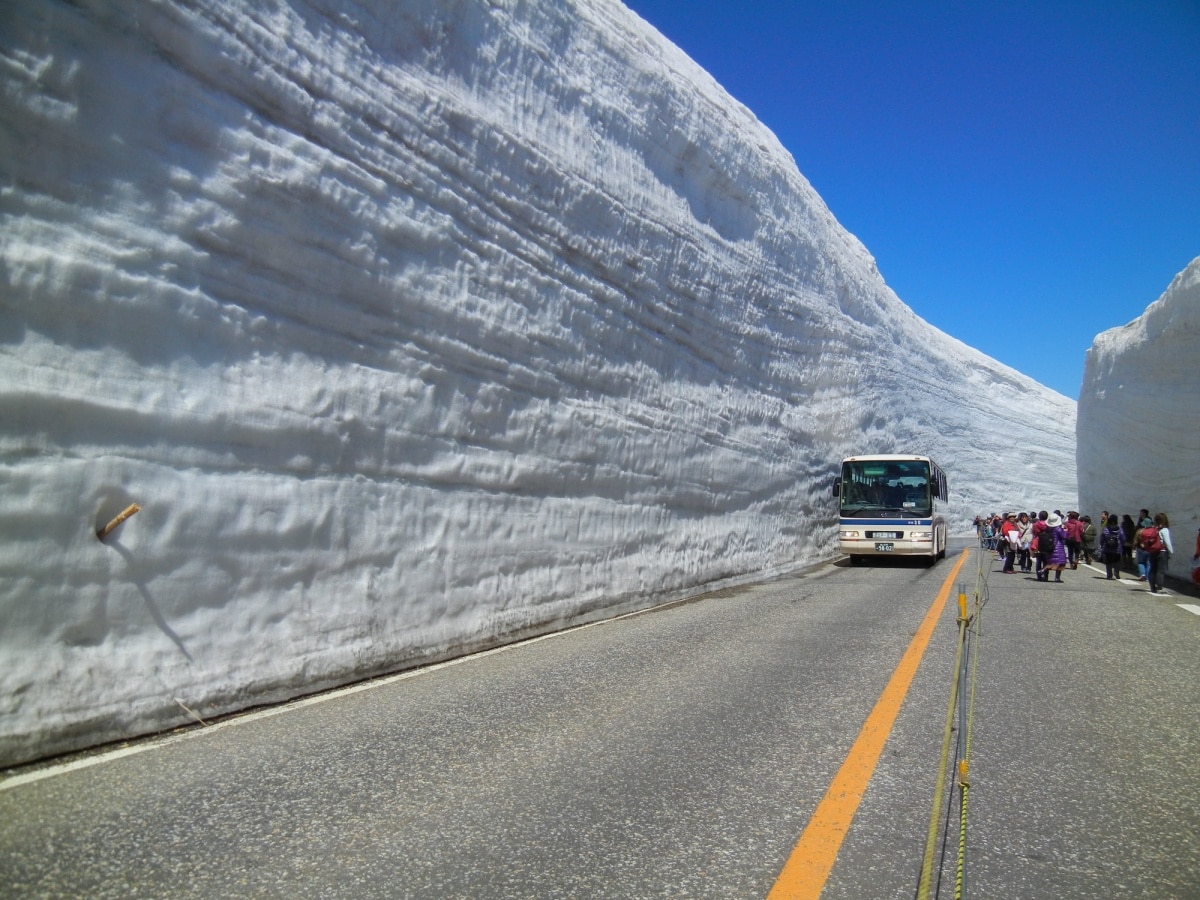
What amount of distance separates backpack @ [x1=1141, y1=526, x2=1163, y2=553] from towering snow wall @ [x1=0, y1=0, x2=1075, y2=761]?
22.8ft

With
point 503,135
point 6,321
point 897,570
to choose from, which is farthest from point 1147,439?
point 6,321

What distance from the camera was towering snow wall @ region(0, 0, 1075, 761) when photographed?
467 centimetres

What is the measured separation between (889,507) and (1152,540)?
17.5ft

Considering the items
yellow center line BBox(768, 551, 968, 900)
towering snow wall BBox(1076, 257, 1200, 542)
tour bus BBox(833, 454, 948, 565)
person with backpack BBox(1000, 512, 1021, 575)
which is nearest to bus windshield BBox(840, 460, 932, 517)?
tour bus BBox(833, 454, 948, 565)

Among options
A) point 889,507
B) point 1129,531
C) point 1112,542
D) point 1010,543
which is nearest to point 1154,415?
point 1129,531

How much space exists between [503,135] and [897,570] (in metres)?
12.5

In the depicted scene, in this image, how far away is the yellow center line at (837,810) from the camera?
2.99 meters

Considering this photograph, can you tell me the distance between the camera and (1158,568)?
13.6 m

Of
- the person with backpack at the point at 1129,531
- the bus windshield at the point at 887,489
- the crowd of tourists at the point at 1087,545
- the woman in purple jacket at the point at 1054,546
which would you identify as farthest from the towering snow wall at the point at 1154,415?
the bus windshield at the point at 887,489

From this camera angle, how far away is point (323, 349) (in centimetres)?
659

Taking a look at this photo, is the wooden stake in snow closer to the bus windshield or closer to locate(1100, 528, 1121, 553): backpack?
the bus windshield

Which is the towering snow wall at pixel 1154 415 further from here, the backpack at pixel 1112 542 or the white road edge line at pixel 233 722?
the white road edge line at pixel 233 722

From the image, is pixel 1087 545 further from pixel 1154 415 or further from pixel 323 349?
pixel 323 349

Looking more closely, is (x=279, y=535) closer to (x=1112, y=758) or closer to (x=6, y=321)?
(x=6, y=321)
